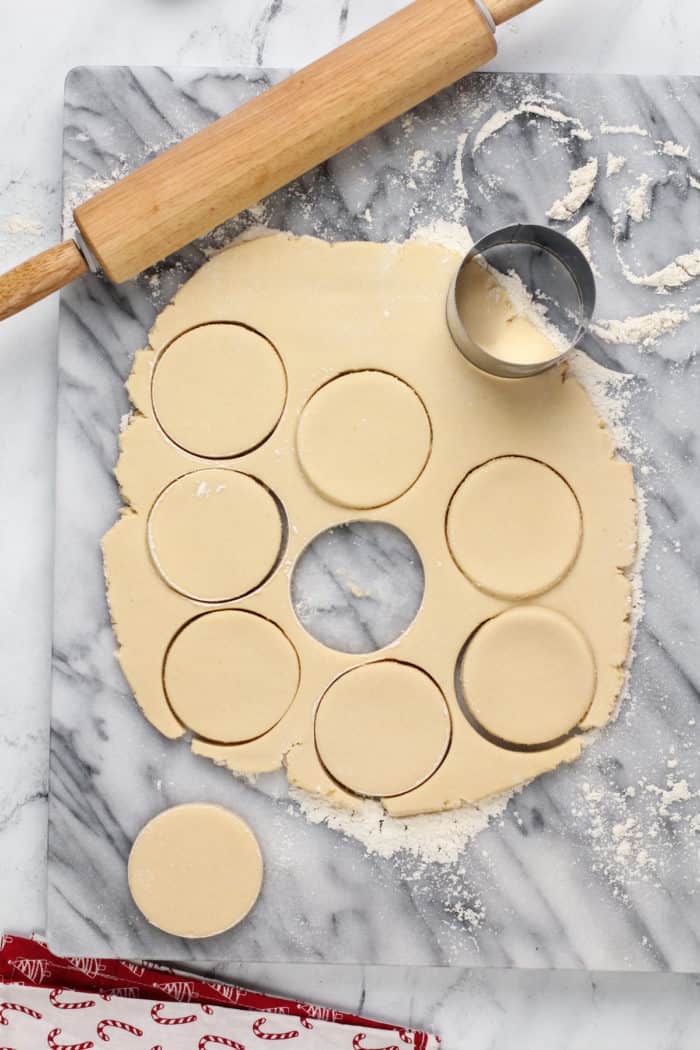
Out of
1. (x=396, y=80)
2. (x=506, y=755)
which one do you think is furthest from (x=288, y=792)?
(x=396, y=80)

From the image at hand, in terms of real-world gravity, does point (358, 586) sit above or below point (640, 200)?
below

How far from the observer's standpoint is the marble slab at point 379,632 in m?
1.23

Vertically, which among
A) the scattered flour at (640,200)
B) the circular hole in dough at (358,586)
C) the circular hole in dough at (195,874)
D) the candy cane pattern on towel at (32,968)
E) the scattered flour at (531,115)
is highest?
the scattered flour at (531,115)

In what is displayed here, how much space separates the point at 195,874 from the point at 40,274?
29.6 inches

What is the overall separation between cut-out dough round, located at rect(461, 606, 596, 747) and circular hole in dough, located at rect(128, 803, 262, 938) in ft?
1.12

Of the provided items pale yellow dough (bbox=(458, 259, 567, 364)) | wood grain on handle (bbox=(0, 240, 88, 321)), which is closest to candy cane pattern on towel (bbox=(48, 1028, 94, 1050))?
wood grain on handle (bbox=(0, 240, 88, 321))

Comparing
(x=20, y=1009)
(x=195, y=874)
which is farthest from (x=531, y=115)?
(x=20, y=1009)

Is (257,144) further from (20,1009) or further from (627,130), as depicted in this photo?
(20,1009)

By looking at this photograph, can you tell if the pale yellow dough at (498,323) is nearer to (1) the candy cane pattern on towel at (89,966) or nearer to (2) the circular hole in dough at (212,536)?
(2) the circular hole in dough at (212,536)

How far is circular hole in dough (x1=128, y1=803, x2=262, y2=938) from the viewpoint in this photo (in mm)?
1204

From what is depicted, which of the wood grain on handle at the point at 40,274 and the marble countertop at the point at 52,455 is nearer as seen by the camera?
the wood grain on handle at the point at 40,274

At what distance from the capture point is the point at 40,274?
1185mm

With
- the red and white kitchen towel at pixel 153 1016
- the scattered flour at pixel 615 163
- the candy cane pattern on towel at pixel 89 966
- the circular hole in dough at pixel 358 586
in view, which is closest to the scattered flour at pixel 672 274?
the scattered flour at pixel 615 163

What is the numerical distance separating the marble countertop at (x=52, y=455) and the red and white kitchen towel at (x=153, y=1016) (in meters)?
0.03
